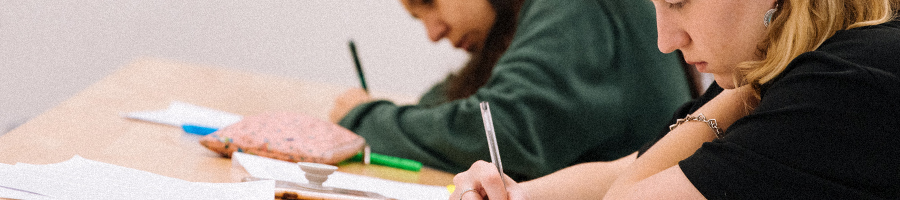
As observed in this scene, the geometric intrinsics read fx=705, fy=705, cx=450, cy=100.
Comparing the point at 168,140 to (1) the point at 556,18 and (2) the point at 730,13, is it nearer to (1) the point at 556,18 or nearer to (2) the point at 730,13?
(1) the point at 556,18

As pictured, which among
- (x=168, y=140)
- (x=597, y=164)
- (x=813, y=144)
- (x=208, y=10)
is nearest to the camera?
(x=813, y=144)

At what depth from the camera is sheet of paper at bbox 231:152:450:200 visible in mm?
889

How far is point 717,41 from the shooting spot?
59 cm

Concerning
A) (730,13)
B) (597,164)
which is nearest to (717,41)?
(730,13)

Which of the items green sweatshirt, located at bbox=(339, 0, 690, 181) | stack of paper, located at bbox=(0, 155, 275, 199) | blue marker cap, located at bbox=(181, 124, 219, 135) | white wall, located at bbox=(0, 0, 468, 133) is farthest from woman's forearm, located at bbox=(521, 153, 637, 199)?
white wall, located at bbox=(0, 0, 468, 133)

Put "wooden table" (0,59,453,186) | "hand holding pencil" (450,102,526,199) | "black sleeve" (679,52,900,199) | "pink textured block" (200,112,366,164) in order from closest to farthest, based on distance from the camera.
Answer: "black sleeve" (679,52,900,199)
"hand holding pencil" (450,102,526,199)
"wooden table" (0,59,453,186)
"pink textured block" (200,112,366,164)

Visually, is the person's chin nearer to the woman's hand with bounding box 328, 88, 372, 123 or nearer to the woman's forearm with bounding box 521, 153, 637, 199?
the woman's forearm with bounding box 521, 153, 637, 199

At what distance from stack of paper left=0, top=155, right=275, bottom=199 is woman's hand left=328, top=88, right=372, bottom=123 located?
0.68 m

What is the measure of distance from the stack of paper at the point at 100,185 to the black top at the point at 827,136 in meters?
0.45

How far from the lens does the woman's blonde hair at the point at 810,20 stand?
0.54m

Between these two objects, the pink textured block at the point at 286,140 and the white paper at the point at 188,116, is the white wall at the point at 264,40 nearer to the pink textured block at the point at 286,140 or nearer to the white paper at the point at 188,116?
the white paper at the point at 188,116

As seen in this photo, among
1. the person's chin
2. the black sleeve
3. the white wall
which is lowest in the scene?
the black sleeve

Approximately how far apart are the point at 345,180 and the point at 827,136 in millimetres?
625

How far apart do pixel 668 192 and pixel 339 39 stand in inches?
81.9
